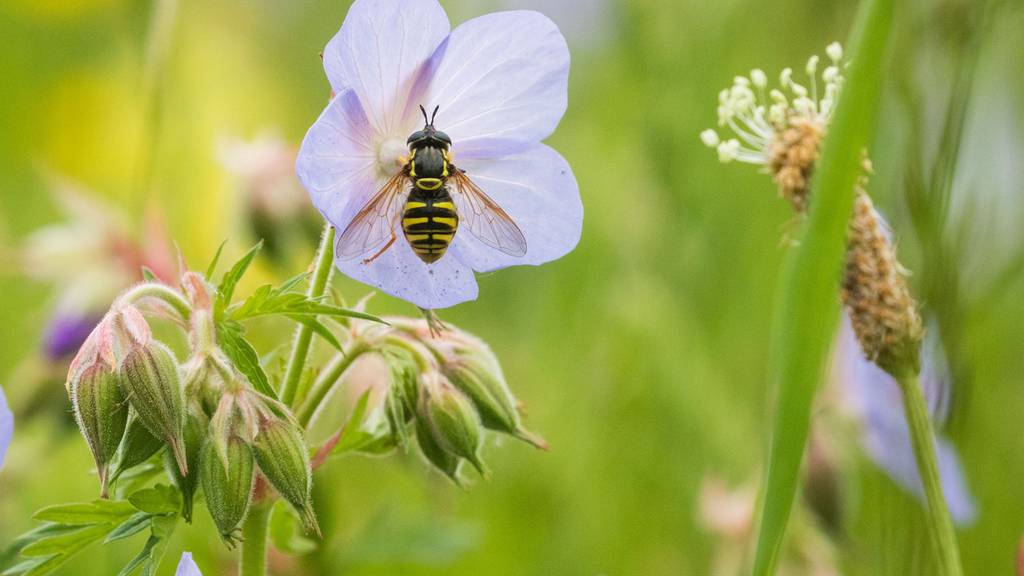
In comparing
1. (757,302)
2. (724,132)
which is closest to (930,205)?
(757,302)

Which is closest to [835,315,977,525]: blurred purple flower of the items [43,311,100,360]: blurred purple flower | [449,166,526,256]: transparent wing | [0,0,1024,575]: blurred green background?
[0,0,1024,575]: blurred green background

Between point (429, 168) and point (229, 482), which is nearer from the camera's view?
point (229, 482)

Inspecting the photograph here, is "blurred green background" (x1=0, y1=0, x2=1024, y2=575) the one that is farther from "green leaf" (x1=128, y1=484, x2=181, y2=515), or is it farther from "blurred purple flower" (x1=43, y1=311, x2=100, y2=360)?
"green leaf" (x1=128, y1=484, x2=181, y2=515)

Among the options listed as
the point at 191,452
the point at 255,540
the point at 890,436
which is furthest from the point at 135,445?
the point at 890,436

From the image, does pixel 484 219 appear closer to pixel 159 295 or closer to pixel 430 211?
pixel 430 211

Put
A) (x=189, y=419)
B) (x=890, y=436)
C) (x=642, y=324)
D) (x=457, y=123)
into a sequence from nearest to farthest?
(x=189, y=419)
(x=457, y=123)
(x=890, y=436)
(x=642, y=324)

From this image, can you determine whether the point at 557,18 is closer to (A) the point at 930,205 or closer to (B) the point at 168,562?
(B) the point at 168,562

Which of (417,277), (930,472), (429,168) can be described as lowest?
(930,472)
